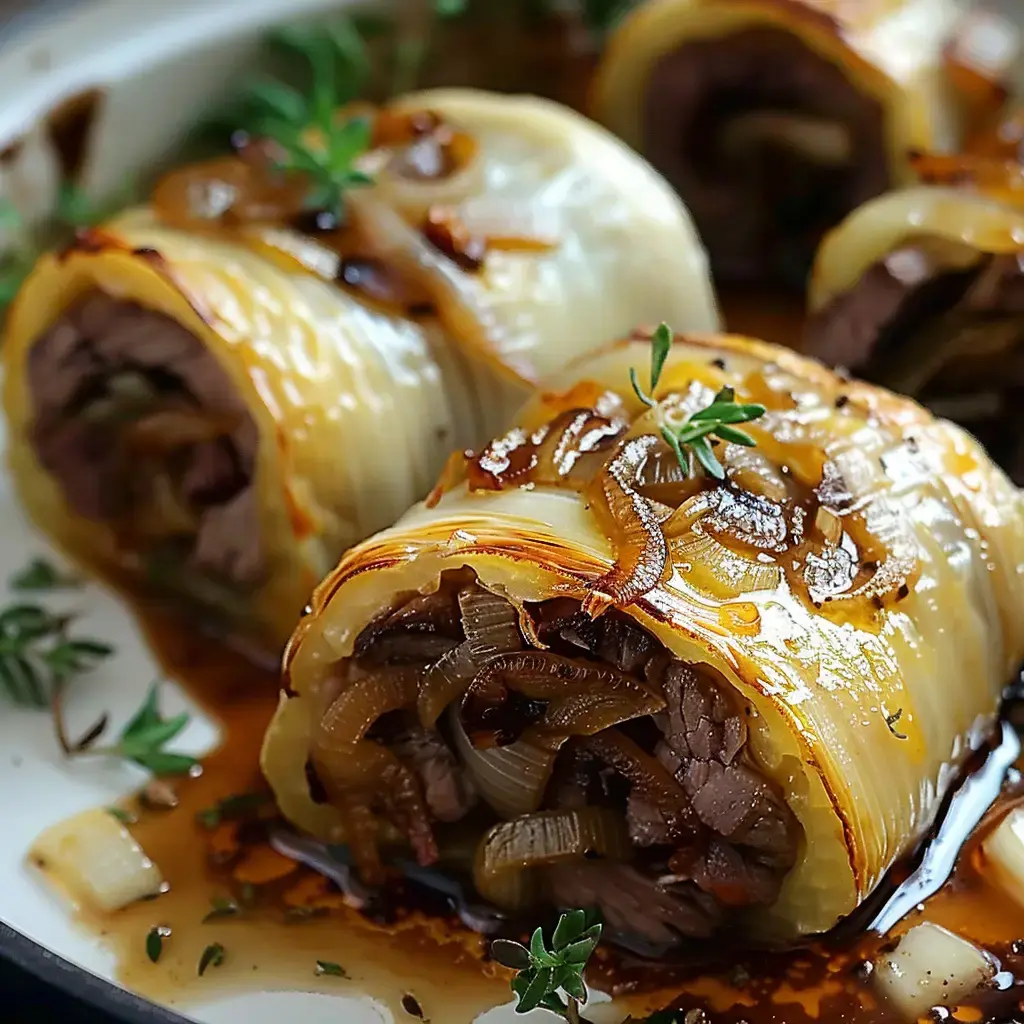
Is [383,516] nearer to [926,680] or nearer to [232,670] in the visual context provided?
[232,670]

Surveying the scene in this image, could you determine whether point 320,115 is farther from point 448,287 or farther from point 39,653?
point 39,653

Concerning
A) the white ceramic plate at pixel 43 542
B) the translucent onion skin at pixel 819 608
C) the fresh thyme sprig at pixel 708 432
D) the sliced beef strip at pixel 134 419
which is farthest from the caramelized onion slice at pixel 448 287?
the white ceramic plate at pixel 43 542

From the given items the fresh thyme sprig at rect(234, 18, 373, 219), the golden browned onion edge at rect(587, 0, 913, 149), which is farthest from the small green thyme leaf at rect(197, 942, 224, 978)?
the golden browned onion edge at rect(587, 0, 913, 149)

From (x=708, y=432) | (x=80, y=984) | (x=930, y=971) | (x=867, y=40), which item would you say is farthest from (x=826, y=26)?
(x=80, y=984)

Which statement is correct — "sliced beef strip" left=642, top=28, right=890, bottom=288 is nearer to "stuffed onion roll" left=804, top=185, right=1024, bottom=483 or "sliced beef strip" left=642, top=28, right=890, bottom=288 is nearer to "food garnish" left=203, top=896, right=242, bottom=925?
"stuffed onion roll" left=804, top=185, right=1024, bottom=483

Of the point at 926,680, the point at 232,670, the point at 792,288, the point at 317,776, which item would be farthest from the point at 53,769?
the point at 792,288

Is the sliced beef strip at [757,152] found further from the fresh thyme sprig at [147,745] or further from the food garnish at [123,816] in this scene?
the food garnish at [123,816]
